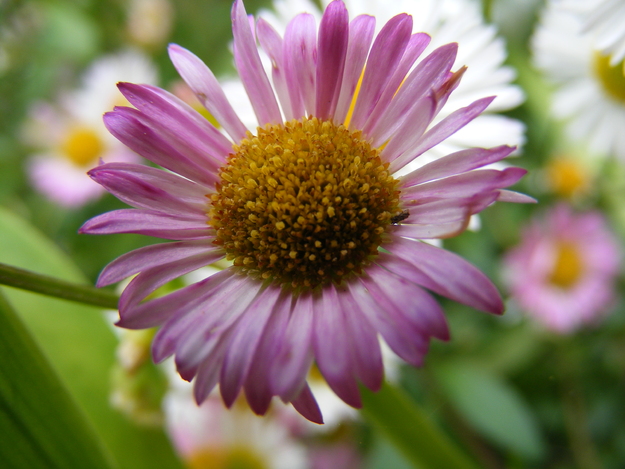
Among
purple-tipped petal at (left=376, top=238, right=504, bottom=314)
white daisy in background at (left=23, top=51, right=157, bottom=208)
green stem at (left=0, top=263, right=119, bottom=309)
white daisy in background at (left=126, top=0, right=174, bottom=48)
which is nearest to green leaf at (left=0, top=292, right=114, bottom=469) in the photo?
green stem at (left=0, top=263, right=119, bottom=309)

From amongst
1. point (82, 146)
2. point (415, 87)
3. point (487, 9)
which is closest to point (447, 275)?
point (415, 87)

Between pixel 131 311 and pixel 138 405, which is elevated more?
pixel 131 311

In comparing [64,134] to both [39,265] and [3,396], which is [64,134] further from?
[3,396]

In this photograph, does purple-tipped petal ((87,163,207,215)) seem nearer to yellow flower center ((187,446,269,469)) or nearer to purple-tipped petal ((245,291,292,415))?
purple-tipped petal ((245,291,292,415))

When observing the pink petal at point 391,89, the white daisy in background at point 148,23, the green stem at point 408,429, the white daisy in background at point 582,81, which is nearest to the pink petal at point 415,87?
the pink petal at point 391,89

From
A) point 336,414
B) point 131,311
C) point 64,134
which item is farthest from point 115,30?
point 131,311
